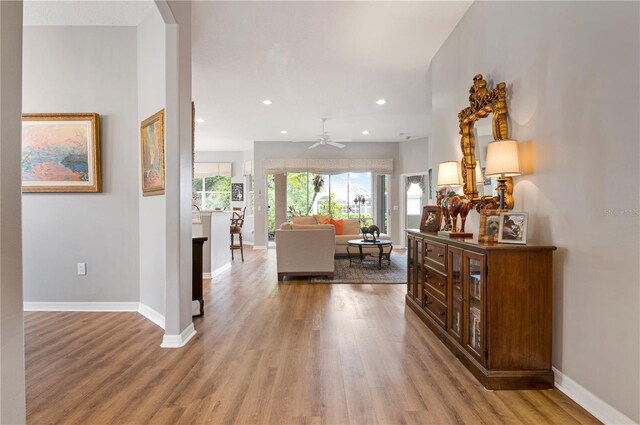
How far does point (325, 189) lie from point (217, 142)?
326 centimetres

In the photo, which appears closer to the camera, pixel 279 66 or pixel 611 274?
pixel 611 274

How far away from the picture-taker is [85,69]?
3463 millimetres

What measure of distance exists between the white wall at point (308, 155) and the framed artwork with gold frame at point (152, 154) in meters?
5.90

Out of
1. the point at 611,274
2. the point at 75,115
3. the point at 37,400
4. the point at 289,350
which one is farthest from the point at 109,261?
the point at 611,274

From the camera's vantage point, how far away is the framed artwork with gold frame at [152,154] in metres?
2.92

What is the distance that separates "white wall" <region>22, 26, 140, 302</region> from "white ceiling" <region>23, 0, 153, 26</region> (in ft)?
0.32

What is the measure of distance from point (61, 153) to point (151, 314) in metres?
1.89

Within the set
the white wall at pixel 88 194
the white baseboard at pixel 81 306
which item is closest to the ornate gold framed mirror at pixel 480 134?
the white wall at pixel 88 194

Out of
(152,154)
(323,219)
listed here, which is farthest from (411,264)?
(323,219)

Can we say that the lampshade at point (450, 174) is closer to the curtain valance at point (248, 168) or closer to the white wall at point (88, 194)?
the white wall at point (88, 194)

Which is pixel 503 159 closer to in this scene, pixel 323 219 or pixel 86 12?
pixel 86 12

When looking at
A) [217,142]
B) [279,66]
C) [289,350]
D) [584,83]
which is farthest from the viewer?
[217,142]

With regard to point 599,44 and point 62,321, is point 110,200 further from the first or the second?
point 599,44

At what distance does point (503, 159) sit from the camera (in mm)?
2303
